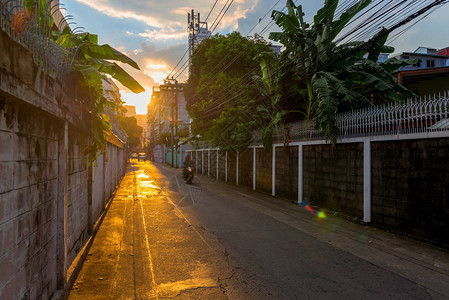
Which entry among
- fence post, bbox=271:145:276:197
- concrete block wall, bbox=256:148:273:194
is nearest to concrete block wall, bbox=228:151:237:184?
concrete block wall, bbox=256:148:273:194

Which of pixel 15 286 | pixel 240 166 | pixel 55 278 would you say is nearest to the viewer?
pixel 15 286

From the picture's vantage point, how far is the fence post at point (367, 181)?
796cm

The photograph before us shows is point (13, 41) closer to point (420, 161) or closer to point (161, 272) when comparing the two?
point (161, 272)

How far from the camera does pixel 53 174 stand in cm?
360

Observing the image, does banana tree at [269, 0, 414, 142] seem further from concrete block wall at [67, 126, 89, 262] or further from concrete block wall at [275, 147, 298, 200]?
concrete block wall at [67, 126, 89, 262]

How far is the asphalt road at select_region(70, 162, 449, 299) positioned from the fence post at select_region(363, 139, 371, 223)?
1.48 feet

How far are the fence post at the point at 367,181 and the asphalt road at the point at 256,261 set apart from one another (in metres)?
0.45

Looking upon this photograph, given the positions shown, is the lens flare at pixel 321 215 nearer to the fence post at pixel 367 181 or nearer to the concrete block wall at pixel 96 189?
the fence post at pixel 367 181

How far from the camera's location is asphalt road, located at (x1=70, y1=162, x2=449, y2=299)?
13.4 ft

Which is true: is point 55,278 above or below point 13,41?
below

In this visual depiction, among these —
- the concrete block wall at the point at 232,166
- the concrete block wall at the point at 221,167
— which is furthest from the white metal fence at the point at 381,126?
the concrete block wall at the point at 221,167

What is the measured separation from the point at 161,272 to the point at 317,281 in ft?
8.32

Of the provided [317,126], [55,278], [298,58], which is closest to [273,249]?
[55,278]

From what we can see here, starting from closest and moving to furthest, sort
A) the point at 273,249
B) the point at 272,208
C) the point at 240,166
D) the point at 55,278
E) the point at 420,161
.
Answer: the point at 55,278, the point at 273,249, the point at 420,161, the point at 272,208, the point at 240,166
